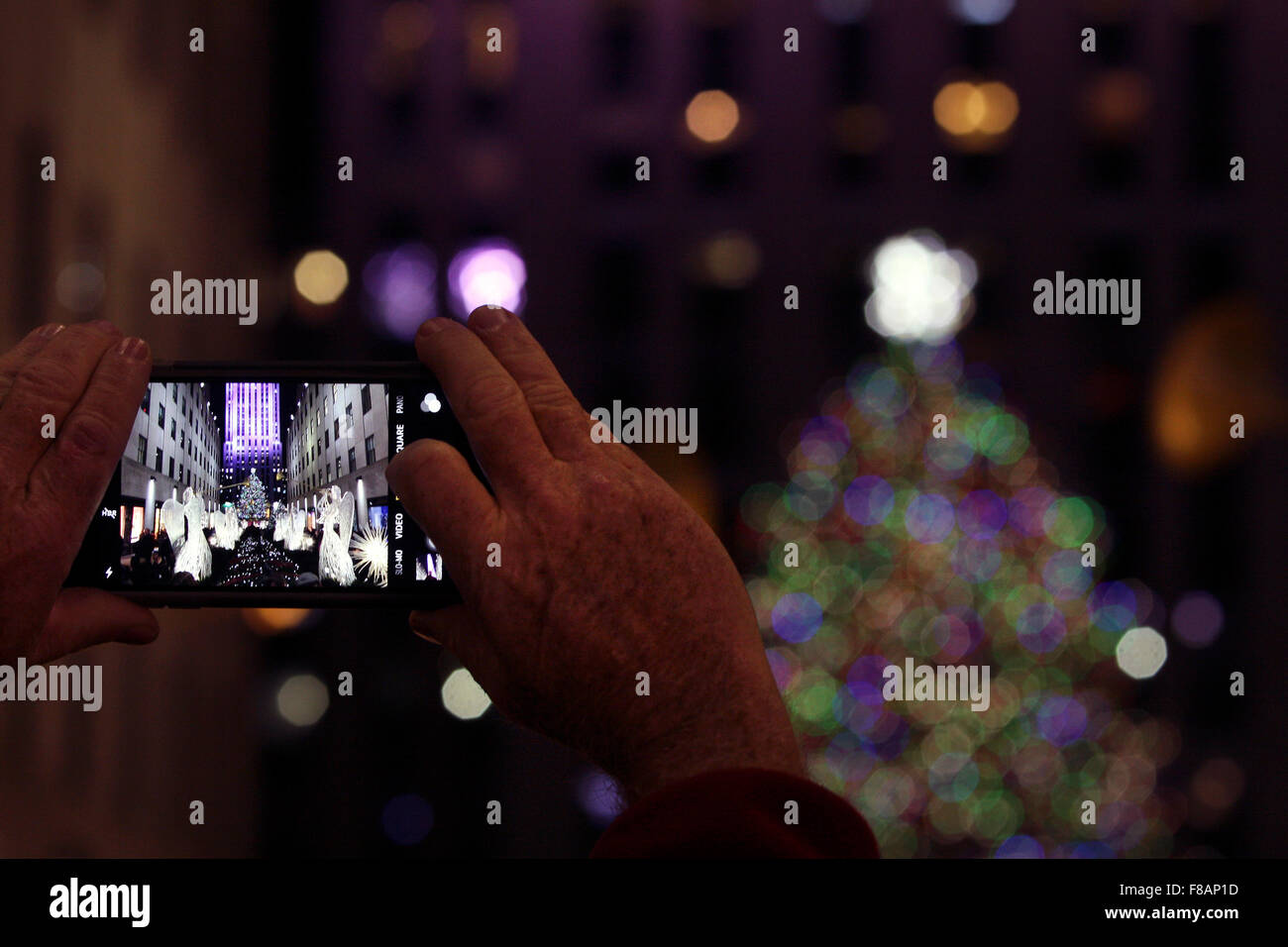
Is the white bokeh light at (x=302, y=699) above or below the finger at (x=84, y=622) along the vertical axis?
below

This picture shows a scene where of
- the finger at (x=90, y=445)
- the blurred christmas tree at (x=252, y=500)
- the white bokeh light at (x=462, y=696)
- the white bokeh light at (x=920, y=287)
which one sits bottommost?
the white bokeh light at (x=462, y=696)

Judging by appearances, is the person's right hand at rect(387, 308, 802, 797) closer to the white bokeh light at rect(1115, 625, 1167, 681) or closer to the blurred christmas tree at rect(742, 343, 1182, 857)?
the blurred christmas tree at rect(742, 343, 1182, 857)

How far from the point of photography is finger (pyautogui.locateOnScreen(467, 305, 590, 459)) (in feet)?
2.24

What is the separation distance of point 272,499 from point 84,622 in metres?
0.23

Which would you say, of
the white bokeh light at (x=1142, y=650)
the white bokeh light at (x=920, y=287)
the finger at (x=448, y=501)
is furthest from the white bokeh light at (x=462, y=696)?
the white bokeh light at (x=1142, y=650)

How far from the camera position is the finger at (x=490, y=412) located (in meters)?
0.66

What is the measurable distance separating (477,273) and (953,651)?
3.31 feet

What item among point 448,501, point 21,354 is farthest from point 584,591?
point 21,354

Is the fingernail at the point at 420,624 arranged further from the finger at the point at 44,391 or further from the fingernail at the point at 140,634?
the finger at the point at 44,391

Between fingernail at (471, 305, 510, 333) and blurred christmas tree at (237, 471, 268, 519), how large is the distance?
0.85ft

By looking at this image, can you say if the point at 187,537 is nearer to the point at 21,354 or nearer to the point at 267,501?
the point at 267,501

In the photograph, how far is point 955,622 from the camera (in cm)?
121

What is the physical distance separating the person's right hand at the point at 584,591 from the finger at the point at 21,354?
38cm
